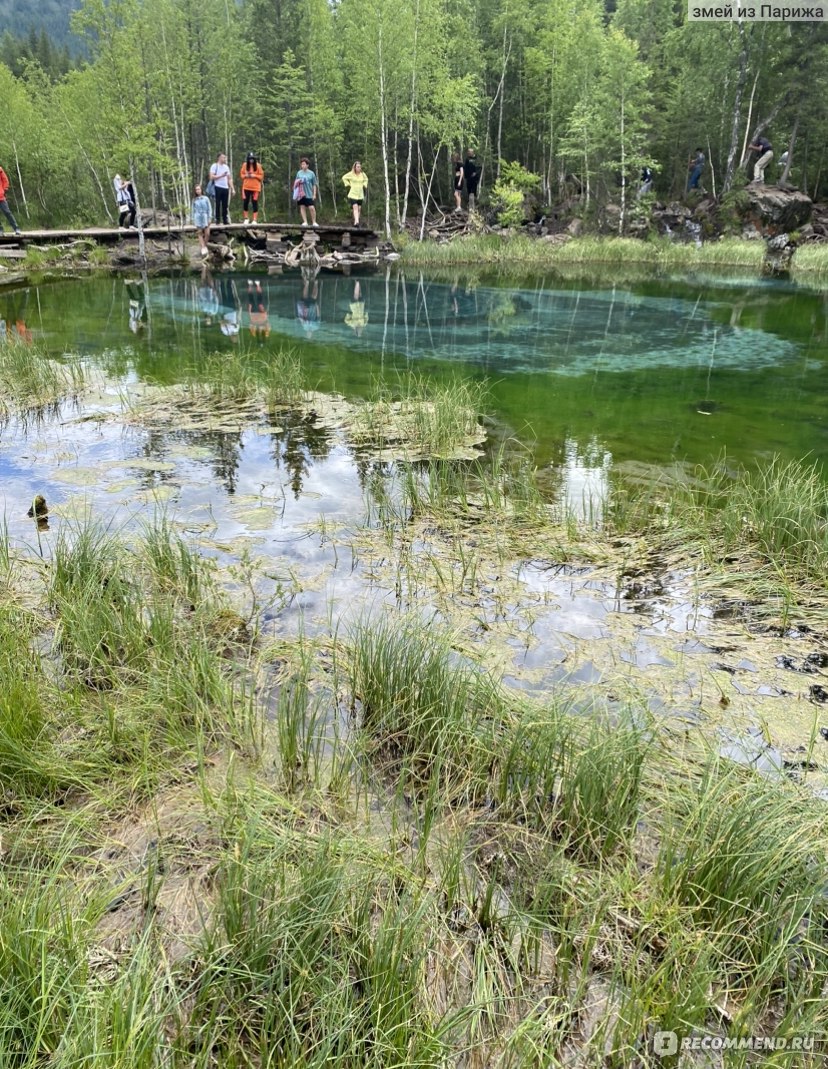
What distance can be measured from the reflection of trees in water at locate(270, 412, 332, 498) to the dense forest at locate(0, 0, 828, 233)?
17.7m

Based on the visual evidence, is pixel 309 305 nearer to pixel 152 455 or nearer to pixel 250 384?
pixel 250 384

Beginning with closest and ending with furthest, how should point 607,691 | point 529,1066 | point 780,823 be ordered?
point 529,1066, point 780,823, point 607,691

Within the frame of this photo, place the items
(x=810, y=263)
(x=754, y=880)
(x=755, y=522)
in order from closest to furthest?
(x=754, y=880), (x=755, y=522), (x=810, y=263)

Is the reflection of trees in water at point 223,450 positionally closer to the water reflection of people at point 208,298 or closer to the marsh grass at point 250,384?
the marsh grass at point 250,384

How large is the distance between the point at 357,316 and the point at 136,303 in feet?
14.5

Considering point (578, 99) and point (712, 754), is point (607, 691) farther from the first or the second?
point (578, 99)

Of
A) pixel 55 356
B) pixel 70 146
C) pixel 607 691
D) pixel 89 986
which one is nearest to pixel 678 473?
pixel 607 691

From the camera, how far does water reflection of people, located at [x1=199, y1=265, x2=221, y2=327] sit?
12607mm

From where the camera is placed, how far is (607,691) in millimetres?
2949

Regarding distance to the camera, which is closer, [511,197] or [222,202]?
[222,202]

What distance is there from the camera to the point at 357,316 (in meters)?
13.0

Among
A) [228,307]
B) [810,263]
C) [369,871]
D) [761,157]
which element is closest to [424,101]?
[761,157]

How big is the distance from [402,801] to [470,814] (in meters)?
0.24

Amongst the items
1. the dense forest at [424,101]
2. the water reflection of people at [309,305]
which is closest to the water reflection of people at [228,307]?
the water reflection of people at [309,305]
